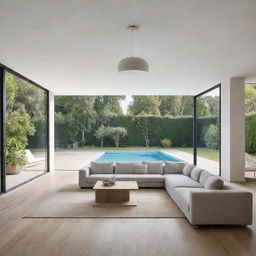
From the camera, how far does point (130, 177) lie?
6.64m

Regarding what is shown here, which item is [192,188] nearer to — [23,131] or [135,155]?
[23,131]

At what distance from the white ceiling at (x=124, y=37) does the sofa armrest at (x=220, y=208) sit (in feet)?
7.89

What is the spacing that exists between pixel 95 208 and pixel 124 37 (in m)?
2.95

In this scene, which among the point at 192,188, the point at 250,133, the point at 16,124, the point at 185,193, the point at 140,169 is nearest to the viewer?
the point at 185,193

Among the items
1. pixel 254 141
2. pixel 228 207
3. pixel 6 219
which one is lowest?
pixel 6 219

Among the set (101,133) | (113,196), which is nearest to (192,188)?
(113,196)

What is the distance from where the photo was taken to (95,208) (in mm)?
4922

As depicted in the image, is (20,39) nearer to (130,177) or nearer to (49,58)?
(49,58)

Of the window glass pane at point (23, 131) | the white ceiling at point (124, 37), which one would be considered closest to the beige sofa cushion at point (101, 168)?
the window glass pane at point (23, 131)

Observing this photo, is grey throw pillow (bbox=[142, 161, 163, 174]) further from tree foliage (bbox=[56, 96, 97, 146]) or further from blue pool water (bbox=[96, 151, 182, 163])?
tree foliage (bbox=[56, 96, 97, 146])

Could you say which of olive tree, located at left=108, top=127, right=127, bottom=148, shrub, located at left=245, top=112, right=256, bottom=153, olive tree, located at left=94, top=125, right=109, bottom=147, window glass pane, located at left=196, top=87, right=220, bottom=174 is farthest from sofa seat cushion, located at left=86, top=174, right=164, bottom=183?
olive tree, located at left=94, top=125, right=109, bottom=147

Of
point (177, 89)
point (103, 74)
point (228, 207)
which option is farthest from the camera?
point (177, 89)

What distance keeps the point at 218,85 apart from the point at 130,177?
4.13m

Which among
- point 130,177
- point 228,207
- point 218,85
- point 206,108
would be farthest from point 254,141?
point 228,207
